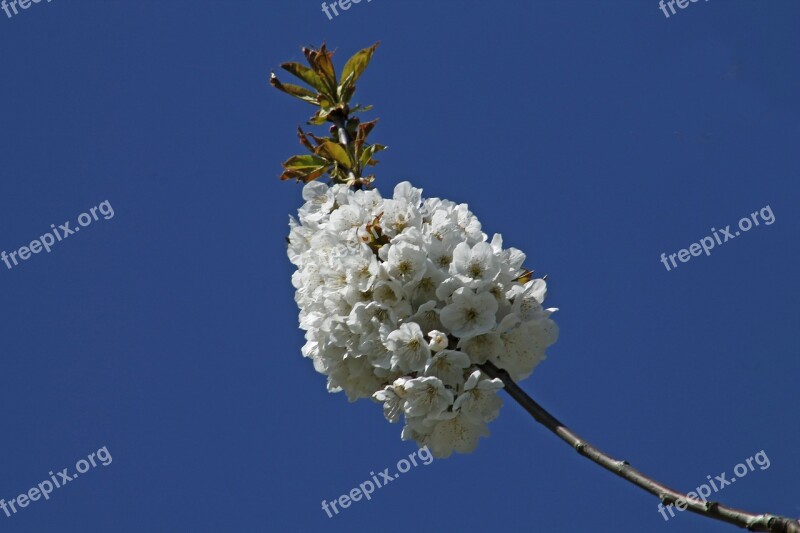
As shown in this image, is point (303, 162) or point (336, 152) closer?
point (336, 152)

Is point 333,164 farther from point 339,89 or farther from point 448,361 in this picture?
point 448,361

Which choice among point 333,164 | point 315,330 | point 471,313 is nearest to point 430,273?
point 471,313

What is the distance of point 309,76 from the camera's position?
3.63 meters

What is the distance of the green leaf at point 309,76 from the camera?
11.9 ft

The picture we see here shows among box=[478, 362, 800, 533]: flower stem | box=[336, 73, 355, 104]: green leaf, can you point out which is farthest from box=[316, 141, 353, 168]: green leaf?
box=[478, 362, 800, 533]: flower stem

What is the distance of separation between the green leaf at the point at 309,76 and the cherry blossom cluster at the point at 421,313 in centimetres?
66

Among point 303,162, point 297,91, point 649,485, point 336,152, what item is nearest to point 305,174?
point 303,162

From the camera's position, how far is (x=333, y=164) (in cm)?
352

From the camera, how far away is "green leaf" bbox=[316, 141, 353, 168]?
11.2 ft

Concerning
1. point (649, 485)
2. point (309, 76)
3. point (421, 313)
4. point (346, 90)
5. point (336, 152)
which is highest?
point (309, 76)

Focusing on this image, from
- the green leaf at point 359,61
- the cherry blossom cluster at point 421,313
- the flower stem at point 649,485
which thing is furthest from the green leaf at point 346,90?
the flower stem at point 649,485

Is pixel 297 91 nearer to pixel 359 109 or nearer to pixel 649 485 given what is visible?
pixel 359 109

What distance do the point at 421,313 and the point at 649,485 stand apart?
0.97 m

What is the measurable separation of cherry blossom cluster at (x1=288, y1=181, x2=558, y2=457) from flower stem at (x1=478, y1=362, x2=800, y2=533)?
280 mm
